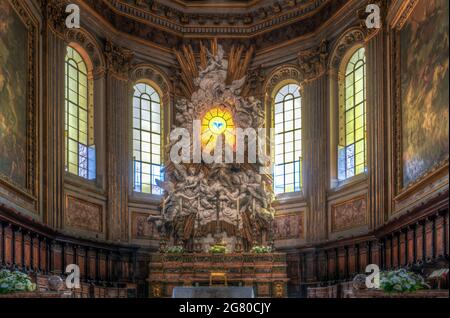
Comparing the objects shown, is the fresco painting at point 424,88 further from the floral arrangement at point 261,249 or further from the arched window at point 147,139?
the arched window at point 147,139

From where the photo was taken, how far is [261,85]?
31.0m

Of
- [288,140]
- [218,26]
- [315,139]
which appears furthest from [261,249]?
[218,26]

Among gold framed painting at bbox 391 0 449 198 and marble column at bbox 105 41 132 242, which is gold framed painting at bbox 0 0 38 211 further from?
gold framed painting at bbox 391 0 449 198

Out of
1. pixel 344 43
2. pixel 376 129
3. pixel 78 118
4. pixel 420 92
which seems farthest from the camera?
pixel 344 43

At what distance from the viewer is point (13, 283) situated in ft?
58.3

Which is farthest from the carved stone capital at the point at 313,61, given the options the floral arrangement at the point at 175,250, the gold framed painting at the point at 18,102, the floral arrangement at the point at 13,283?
the floral arrangement at the point at 13,283

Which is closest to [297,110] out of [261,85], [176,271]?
[261,85]

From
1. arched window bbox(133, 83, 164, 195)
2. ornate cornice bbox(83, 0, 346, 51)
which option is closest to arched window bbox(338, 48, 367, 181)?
ornate cornice bbox(83, 0, 346, 51)

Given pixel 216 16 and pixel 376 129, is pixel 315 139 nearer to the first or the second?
pixel 376 129

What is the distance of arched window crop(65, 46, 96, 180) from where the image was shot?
2689 centimetres

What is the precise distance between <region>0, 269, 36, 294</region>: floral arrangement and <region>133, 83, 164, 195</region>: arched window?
1150 cm

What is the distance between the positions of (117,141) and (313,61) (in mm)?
7840

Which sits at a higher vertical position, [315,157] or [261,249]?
[315,157]
